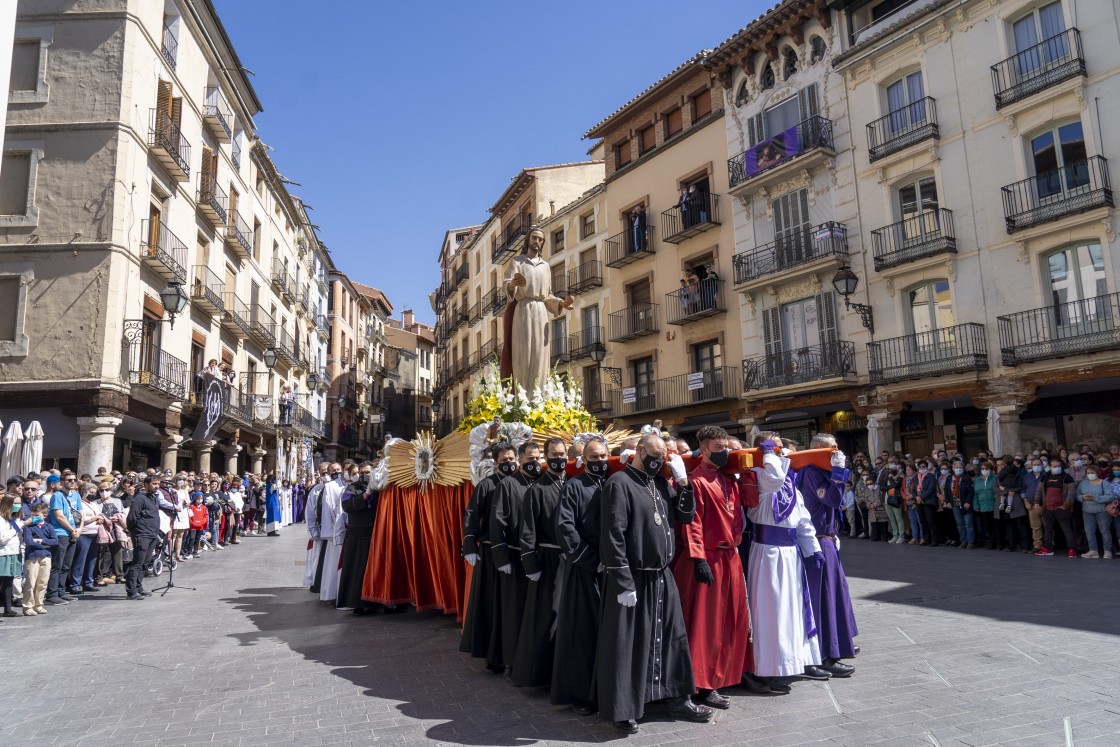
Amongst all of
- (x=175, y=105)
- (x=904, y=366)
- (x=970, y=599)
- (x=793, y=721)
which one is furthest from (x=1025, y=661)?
(x=175, y=105)

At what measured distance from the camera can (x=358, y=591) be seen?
402 inches

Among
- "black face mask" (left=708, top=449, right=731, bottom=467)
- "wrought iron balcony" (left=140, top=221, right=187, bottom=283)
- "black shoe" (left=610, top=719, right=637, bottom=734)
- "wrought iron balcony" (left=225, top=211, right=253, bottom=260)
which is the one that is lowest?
"black shoe" (left=610, top=719, right=637, bottom=734)

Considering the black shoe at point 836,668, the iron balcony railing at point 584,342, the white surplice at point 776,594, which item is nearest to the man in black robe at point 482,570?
the white surplice at point 776,594

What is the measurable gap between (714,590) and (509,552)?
5.68ft

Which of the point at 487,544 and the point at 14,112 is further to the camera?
the point at 14,112

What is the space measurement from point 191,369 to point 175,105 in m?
7.85

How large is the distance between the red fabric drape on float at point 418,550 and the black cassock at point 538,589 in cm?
246

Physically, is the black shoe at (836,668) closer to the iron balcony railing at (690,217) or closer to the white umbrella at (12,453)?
the white umbrella at (12,453)

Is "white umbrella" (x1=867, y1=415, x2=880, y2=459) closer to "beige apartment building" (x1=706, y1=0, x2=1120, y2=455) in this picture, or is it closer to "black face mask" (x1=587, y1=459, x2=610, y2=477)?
"beige apartment building" (x1=706, y1=0, x2=1120, y2=455)

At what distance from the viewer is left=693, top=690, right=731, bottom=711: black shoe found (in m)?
5.55

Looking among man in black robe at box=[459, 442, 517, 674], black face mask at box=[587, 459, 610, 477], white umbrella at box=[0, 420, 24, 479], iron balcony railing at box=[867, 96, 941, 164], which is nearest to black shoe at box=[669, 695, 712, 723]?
black face mask at box=[587, 459, 610, 477]

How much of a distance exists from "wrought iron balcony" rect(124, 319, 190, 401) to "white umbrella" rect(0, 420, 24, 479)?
6.00m

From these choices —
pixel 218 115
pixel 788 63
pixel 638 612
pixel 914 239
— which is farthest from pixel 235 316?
pixel 638 612

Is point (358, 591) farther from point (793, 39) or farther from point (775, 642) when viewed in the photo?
point (793, 39)
